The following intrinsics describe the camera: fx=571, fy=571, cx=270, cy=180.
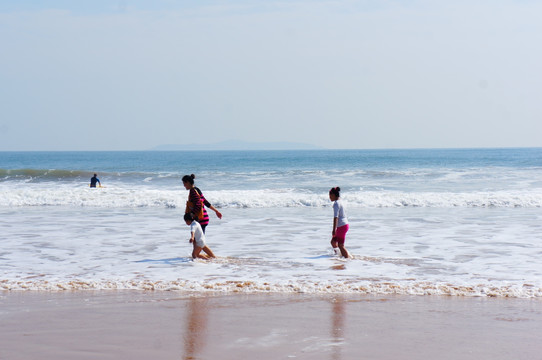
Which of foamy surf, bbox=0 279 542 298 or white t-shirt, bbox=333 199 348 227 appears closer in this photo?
foamy surf, bbox=0 279 542 298

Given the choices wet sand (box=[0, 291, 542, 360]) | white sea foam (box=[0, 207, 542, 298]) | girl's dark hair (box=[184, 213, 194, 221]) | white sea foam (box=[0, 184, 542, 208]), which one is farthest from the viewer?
white sea foam (box=[0, 184, 542, 208])

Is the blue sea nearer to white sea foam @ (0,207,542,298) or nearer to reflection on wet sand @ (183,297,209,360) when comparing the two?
white sea foam @ (0,207,542,298)

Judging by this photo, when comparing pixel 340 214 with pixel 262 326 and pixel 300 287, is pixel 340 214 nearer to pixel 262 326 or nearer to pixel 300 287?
pixel 300 287

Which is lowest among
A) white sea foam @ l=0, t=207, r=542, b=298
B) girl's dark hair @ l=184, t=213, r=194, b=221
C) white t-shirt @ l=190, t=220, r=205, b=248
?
white sea foam @ l=0, t=207, r=542, b=298

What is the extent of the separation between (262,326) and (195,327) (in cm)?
69

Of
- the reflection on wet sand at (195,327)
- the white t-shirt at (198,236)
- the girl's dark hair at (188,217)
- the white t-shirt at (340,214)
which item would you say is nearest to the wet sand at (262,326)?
the reflection on wet sand at (195,327)

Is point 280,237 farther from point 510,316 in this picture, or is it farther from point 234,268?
point 510,316

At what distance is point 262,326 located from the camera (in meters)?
5.88

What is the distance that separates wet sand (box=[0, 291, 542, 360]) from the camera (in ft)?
16.6

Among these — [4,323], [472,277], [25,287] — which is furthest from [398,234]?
[4,323]

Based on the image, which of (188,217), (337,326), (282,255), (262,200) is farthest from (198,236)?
(262,200)

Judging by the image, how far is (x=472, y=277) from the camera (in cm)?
851

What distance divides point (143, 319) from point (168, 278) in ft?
7.71

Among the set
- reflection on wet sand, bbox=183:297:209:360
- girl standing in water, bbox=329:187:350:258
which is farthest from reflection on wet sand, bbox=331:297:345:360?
girl standing in water, bbox=329:187:350:258
